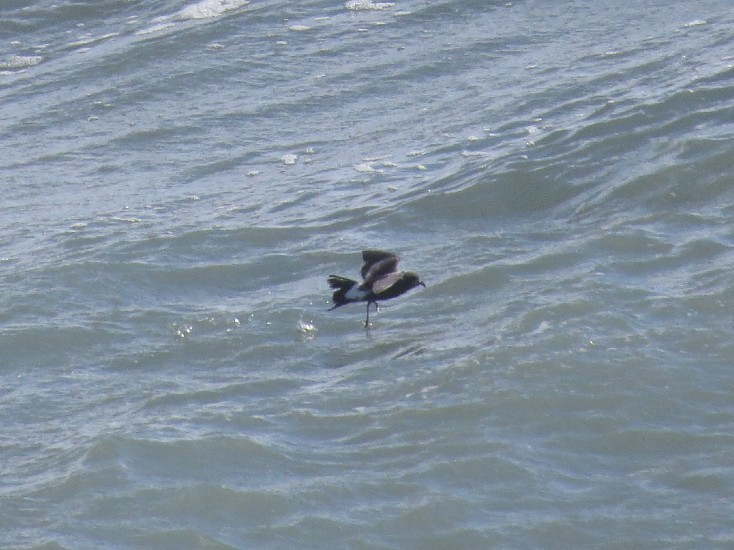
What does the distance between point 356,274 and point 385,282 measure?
3.57ft

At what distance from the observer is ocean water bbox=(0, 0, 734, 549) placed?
5.09 metres

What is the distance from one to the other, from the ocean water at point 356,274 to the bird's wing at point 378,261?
12.7 inches

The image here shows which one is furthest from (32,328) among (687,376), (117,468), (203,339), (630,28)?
(630,28)

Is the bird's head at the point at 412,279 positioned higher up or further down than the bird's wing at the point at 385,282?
further down

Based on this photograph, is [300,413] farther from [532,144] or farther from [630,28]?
[630,28]

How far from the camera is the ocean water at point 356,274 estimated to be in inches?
200

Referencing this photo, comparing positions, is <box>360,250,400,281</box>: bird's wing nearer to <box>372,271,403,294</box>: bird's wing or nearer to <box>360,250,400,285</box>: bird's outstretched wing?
<box>360,250,400,285</box>: bird's outstretched wing

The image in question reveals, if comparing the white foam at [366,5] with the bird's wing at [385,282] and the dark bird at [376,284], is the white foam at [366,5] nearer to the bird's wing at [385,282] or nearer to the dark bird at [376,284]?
the dark bird at [376,284]

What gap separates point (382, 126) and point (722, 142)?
3007 mm

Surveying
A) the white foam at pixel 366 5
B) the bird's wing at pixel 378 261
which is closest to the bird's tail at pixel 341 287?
the bird's wing at pixel 378 261

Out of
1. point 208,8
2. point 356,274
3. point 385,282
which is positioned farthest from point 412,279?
point 208,8

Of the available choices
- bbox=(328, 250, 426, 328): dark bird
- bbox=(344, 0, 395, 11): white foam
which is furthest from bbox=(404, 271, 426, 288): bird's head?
bbox=(344, 0, 395, 11): white foam

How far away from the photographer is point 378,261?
7.04 metres

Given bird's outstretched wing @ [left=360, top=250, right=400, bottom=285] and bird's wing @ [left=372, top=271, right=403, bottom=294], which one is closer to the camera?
bird's wing @ [left=372, top=271, right=403, bottom=294]
